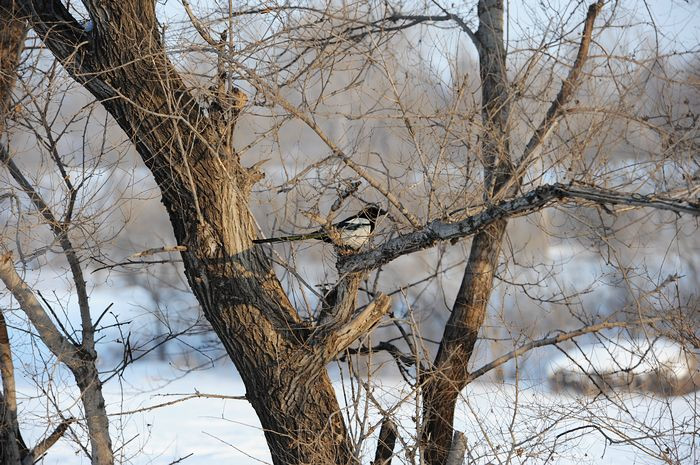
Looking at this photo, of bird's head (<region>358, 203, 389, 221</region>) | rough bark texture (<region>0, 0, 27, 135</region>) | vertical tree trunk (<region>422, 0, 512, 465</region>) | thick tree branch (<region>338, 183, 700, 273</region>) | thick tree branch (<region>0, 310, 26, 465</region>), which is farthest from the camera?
thick tree branch (<region>0, 310, 26, 465</region>)

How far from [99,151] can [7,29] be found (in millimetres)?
794

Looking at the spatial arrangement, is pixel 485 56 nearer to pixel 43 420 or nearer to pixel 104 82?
pixel 104 82

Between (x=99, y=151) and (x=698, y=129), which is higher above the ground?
(x=698, y=129)

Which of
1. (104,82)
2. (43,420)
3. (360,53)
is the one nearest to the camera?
(104,82)

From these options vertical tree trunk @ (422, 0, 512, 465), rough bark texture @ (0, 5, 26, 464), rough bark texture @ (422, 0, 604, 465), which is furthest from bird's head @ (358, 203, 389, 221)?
rough bark texture @ (0, 5, 26, 464)

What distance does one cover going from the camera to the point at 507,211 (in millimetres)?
2574

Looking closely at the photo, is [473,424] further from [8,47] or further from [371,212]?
[8,47]

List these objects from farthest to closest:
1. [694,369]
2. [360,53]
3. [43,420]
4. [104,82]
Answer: [694,369]
[43,420]
[360,53]
[104,82]

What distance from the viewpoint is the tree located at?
3.13m

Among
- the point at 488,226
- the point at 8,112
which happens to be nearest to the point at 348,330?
the point at 488,226

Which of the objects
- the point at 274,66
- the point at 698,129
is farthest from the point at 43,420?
the point at 698,129

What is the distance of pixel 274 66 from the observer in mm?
3305

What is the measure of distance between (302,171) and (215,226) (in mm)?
646

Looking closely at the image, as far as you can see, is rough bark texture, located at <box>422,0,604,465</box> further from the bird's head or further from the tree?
the bird's head
